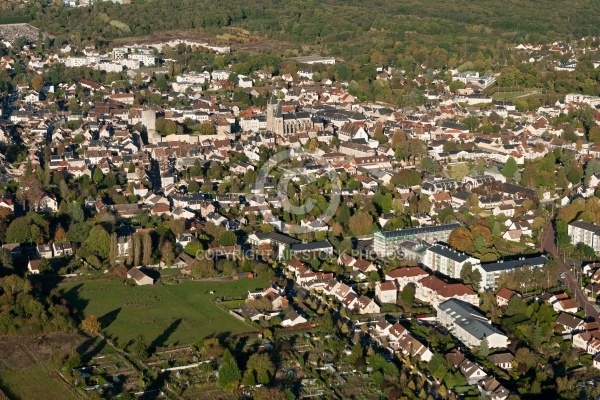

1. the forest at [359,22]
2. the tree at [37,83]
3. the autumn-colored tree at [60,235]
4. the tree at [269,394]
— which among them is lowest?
the autumn-colored tree at [60,235]

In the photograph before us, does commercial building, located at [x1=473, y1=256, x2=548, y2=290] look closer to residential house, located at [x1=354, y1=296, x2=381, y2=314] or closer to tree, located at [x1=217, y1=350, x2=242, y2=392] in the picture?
residential house, located at [x1=354, y1=296, x2=381, y2=314]

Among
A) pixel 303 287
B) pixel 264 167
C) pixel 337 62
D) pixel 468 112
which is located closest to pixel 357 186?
pixel 264 167

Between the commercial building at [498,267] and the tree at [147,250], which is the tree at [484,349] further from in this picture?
the tree at [147,250]

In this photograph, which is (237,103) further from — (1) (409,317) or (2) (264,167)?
(1) (409,317)

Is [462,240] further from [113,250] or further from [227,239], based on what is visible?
[113,250]

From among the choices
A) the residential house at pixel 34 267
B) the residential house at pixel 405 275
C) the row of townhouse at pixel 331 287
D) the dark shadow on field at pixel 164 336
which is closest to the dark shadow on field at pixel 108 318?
the dark shadow on field at pixel 164 336

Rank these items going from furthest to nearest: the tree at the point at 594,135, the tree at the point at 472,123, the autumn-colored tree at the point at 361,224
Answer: the tree at the point at 472,123 < the tree at the point at 594,135 < the autumn-colored tree at the point at 361,224

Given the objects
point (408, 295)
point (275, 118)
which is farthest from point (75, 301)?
point (275, 118)
